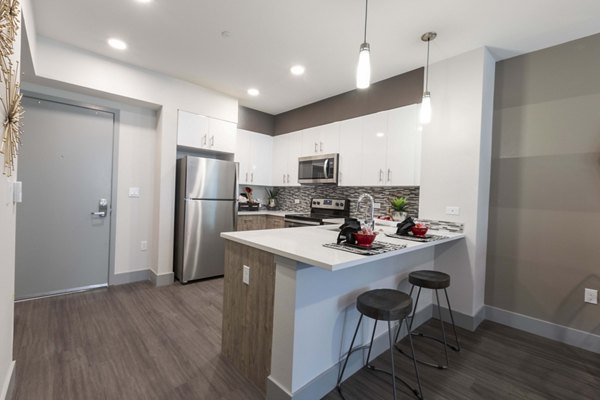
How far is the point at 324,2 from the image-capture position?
2.05 meters

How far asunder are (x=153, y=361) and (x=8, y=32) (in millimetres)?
2052

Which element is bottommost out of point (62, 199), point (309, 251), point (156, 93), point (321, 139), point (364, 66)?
point (309, 251)

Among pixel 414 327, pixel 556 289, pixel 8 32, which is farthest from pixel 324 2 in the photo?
pixel 556 289

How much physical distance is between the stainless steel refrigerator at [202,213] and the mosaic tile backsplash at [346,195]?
4.32ft

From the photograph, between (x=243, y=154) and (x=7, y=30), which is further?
(x=243, y=154)

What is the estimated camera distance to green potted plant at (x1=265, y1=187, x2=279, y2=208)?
5.07 m

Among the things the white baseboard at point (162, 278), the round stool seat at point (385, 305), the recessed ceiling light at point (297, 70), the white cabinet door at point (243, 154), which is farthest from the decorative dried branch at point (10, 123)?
the white cabinet door at point (243, 154)

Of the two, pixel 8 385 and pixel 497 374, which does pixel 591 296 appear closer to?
pixel 497 374

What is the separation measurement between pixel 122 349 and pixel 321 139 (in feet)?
11.0

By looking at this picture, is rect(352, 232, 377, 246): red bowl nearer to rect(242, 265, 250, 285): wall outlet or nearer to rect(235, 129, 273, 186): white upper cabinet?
rect(242, 265, 250, 285): wall outlet

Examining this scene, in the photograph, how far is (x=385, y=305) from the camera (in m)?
1.51

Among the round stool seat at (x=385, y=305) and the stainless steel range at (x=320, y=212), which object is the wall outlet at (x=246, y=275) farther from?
the stainless steel range at (x=320, y=212)

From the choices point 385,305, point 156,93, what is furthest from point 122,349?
point 156,93

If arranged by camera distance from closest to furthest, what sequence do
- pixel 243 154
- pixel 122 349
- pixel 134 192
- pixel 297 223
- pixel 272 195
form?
pixel 122 349 < pixel 134 192 < pixel 297 223 < pixel 243 154 < pixel 272 195
